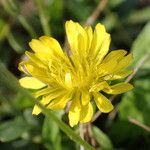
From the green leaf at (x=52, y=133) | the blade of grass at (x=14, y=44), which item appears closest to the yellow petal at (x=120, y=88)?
the green leaf at (x=52, y=133)

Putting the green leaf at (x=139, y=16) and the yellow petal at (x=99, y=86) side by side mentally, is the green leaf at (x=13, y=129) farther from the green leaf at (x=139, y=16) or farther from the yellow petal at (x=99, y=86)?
the green leaf at (x=139, y=16)

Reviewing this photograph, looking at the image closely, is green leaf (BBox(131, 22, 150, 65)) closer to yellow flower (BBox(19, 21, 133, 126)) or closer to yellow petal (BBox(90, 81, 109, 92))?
yellow flower (BBox(19, 21, 133, 126))

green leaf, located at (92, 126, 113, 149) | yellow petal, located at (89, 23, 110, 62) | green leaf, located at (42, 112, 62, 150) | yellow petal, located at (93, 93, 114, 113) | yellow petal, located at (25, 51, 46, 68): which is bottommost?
green leaf, located at (92, 126, 113, 149)

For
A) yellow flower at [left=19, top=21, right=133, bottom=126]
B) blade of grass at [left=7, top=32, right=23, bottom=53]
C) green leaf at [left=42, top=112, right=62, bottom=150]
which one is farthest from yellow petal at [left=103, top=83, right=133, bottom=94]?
blade of grass at [left=7, top=32, right=23, bottom=53]

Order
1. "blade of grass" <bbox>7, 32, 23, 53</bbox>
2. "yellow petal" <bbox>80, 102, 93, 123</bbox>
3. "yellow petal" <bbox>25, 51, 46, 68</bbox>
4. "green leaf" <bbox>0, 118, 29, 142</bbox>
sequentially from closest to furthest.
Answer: "yellow petal" <bbox>80, 102, 93, 123</bbox>
"yellow petal" <bbox>25, 51, 46, 68</bbox>
"green leaf" <bbox>0, 118, 29, 142</bbox>
"blade of grass" <bbox>7, 32, 23, 53</bbox>

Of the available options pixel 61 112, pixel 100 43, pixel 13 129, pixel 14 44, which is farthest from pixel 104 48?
pixel 14 44

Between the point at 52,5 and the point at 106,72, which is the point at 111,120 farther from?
the point at 52,5

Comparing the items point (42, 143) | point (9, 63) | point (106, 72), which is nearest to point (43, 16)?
point (9, 63)
